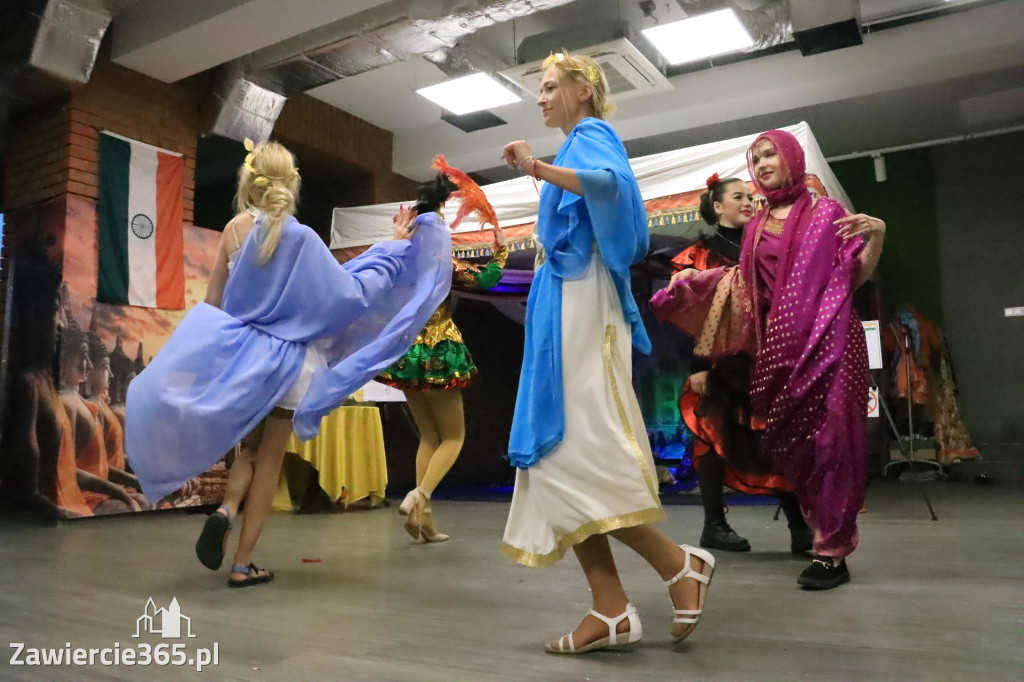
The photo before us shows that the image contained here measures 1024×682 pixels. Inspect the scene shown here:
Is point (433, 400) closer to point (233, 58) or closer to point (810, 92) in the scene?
point (233, 58)

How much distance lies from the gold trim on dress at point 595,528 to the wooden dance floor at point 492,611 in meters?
0.19

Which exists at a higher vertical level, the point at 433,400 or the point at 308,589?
the point at 433,400

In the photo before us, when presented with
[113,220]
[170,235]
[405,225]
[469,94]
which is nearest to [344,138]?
[469,94]

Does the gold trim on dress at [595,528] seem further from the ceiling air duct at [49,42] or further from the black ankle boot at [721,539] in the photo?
the ceiling air duct at [49,42]

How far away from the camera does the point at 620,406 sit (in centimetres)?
173

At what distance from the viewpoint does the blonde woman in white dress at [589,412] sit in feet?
5.49

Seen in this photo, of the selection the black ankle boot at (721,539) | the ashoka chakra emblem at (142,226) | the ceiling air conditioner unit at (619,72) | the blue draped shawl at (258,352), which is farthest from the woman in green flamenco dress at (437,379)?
the ashoka chakra emblem at (142,226)

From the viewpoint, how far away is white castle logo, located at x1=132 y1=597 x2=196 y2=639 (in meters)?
1.89

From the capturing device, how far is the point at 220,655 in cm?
166

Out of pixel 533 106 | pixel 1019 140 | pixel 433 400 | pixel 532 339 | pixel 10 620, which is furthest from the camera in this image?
Result: pixel 1019 140

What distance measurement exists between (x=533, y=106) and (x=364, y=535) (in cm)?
484

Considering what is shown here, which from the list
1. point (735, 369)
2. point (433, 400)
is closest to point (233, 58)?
point (433, 400)

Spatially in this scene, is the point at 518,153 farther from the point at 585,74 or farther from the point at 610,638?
the point at 610,638

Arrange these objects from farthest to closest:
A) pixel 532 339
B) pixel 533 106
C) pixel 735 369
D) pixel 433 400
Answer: pixel 533 106
pixel 433 400
pixel 735 369
pixel 532 339
